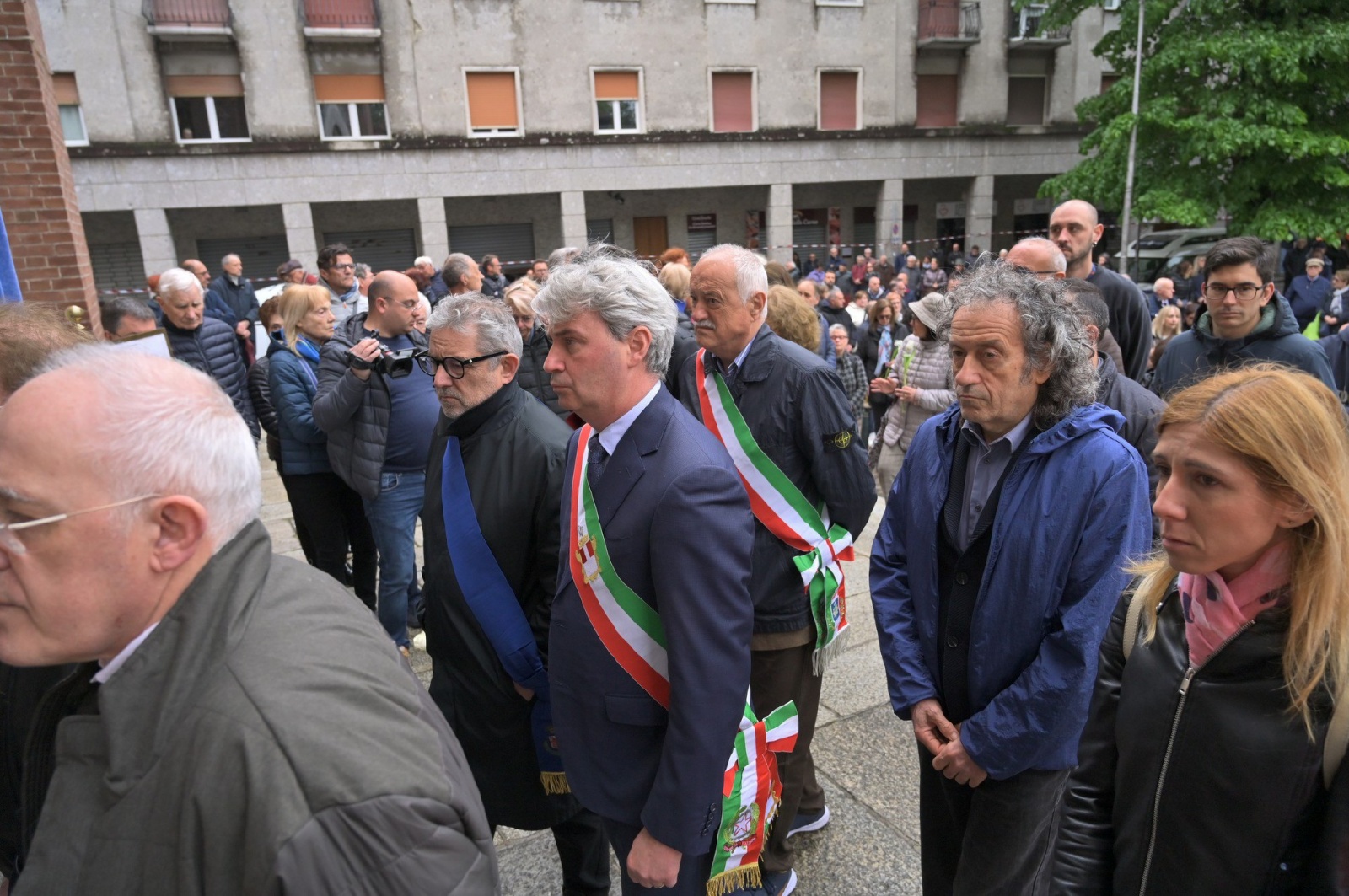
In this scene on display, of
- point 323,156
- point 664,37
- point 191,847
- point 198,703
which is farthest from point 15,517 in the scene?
point 664,37

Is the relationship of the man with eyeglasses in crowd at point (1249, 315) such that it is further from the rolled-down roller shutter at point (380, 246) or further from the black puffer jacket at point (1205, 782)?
the rolled-down roller shutter at point (380, 246)

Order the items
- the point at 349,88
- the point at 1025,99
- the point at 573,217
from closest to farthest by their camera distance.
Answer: the point at 349,88 → the point at 573,217 → the point at 1025,99

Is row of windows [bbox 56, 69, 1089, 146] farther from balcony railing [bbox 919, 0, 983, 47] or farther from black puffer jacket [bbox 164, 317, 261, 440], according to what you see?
black puffer jacket [bbox 164, 317, 261, 440]

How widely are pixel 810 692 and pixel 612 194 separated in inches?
923

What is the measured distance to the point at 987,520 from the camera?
2109 mm

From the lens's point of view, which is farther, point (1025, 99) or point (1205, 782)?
point (1025, 99)

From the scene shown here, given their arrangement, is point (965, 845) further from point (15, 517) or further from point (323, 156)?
point (323, 156)

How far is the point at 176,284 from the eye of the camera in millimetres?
5207

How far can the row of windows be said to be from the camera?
19594mm

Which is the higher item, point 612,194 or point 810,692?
point 612,194

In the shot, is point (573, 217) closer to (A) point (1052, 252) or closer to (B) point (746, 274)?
(A) point (1052, 252)

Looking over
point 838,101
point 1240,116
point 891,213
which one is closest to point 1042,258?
point 1240,116

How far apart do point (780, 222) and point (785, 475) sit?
75.0 feet

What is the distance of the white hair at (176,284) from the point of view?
204 inches
